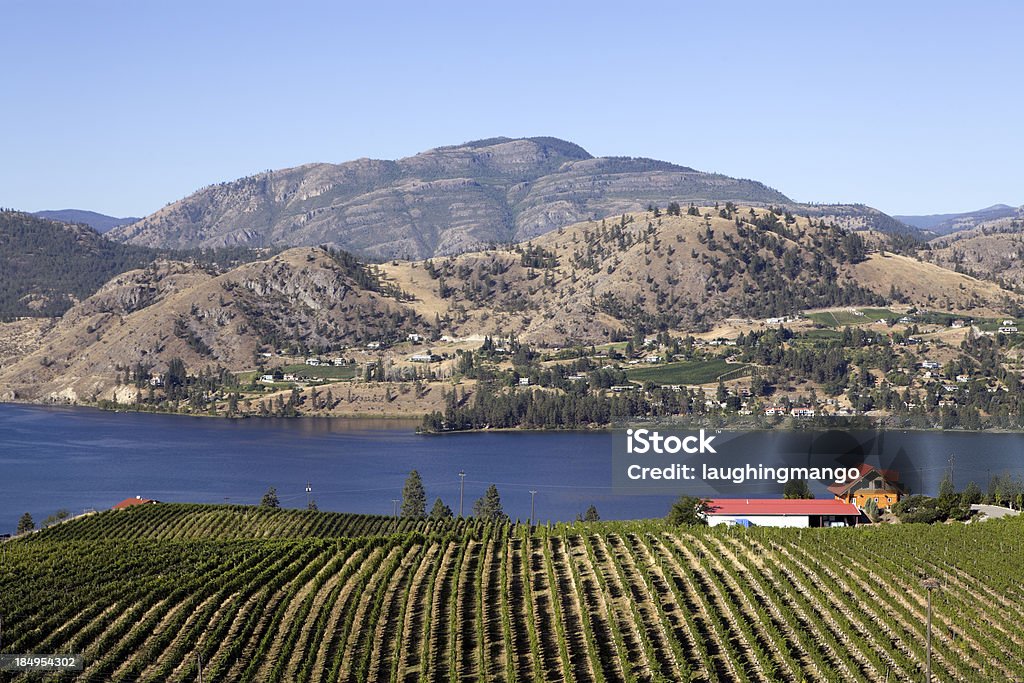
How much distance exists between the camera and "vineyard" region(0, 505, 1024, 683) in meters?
43.3

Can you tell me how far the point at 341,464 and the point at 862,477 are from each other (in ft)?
212

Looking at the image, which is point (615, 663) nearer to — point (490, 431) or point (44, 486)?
point (44, 486)

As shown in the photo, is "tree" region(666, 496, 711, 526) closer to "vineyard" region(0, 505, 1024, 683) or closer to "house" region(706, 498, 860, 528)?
"house" region(706, 498, 860, 528)

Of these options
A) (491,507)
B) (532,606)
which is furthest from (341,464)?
(532,606)

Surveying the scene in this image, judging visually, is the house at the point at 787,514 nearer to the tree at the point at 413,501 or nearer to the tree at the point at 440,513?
the tree at the point at 440,513

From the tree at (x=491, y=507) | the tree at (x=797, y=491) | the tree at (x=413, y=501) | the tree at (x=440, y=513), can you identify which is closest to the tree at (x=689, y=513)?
the tree at (x=797, y=491)

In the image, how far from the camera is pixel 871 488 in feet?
299

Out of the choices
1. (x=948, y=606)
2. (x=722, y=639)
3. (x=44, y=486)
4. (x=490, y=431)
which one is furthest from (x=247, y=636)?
(x=490, y=431)

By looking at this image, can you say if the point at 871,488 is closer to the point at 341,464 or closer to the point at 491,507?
the point at 491,507

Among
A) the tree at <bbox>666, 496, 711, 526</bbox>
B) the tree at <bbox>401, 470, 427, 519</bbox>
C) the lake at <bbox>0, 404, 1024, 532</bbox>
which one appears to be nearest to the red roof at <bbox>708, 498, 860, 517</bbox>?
the tree at <bbox>666, 496, 711, 526</bbox>

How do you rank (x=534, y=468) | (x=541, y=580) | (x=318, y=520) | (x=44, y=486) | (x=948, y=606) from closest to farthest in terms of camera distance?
(x=948, y=606) < (x=541, y=580) < (x=318, y=520) < (x=44, y=486) < (x=534, y=468)

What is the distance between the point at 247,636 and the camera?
153 ft

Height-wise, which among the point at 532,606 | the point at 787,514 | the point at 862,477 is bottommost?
the point at 787,514

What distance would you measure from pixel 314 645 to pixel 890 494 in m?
53.0
